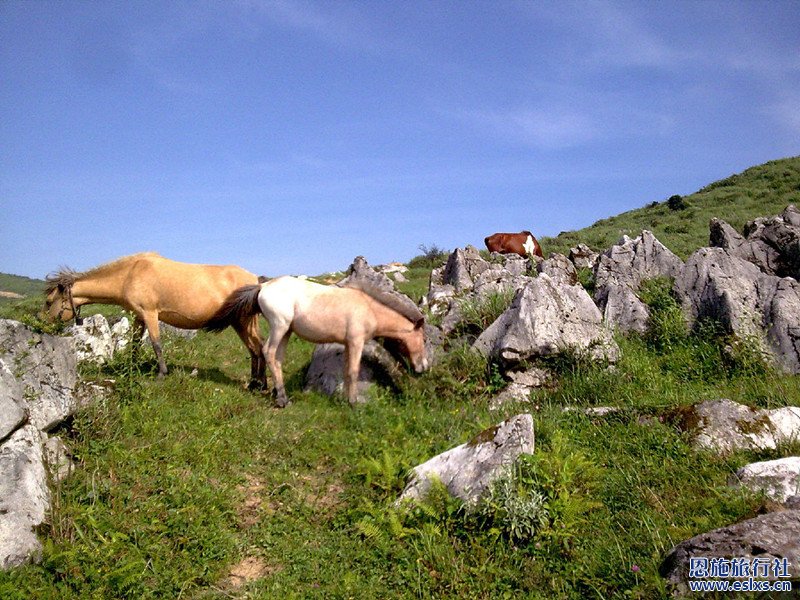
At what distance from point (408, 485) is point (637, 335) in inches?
275

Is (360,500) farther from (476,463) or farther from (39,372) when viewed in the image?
(39,372)

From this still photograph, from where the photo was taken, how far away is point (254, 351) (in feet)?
38.6

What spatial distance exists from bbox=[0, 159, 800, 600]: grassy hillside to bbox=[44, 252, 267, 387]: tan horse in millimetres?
1864

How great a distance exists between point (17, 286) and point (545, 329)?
49.1m

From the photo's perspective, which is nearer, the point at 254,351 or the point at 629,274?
the point at 254,351

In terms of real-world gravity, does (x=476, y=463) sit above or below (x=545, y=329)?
below

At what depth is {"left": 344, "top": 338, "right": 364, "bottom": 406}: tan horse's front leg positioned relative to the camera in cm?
1025

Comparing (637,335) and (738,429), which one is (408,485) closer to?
(738,429)

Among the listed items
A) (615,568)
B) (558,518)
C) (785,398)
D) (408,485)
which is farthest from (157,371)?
(785,398)

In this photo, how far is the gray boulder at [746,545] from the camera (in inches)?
168

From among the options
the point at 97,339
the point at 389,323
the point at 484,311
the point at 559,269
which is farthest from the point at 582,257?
the point at 97,339

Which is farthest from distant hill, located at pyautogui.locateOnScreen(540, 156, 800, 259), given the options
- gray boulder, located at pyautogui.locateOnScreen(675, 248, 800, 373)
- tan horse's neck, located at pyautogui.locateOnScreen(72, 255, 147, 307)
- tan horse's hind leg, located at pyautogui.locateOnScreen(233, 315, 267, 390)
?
tan horse's neck, located at pyautogui.locateOnScreen(72, 255, 147, 307)

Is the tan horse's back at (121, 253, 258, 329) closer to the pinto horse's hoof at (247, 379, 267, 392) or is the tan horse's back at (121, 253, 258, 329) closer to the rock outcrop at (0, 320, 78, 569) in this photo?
the pinto horse's hoof at (247, 379, 267, 392)

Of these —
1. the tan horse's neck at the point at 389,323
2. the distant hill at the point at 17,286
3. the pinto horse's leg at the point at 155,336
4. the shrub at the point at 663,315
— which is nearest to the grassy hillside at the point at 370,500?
the pinto horse's leg at the point at 155,336
